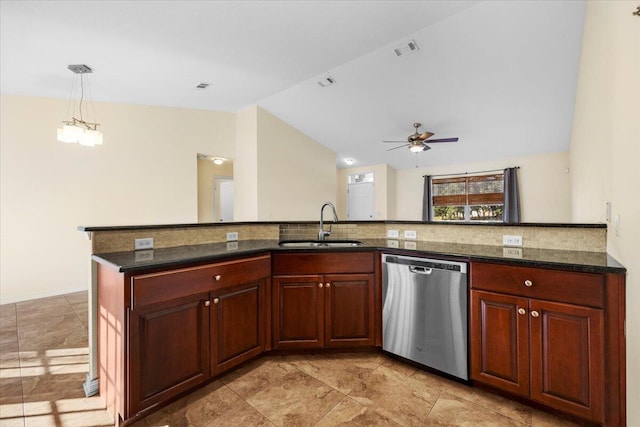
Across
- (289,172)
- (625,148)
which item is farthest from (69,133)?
(625,148)

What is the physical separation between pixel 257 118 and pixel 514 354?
15.4ft

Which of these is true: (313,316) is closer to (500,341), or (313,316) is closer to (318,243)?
(318,243)

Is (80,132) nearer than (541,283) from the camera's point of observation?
No

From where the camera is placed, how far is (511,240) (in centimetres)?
212

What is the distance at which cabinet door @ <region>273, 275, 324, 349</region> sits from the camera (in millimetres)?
2199

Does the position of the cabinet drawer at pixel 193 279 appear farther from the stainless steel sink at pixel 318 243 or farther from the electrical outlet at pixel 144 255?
the stainless steel sink at pixel 318 243

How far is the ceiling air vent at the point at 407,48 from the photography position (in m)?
3.22

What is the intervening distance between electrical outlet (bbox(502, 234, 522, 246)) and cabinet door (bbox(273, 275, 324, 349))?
1.42m

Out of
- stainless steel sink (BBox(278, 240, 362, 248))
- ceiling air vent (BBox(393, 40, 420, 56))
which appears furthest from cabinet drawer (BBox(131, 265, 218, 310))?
ceiling air vent (BBox(393, 40, 420, 56))

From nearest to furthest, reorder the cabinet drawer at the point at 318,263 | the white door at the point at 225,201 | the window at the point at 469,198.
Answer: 1. the cabinet drawer at the point at 318,263
2. the white door at the point at 225,201
3. the window at the point at 469,198

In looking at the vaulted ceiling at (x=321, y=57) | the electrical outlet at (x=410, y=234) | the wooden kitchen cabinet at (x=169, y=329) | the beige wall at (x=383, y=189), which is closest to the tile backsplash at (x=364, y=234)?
the electrical outlet at (x=410, y=234)

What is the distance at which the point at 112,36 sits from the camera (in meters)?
2.63

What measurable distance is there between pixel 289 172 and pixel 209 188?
2.05 m

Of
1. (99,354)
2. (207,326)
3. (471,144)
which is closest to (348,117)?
(471,144)
